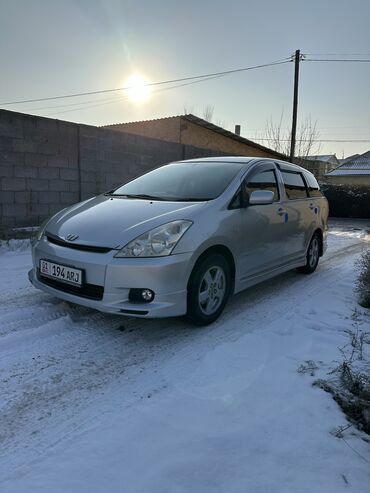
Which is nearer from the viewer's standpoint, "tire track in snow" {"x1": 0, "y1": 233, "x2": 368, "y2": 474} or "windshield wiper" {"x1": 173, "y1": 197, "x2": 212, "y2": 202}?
"tire track in snow" {"x1": 0, "y1": 233, "x2": 368, "y2": 474}

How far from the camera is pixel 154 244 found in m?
3.16

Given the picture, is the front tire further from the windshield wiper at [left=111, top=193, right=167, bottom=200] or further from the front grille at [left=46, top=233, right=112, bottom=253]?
the windshield wiper at [left=111, top=193, right=167, bottom=200]

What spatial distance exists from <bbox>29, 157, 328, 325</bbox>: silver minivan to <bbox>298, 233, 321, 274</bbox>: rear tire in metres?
0.97

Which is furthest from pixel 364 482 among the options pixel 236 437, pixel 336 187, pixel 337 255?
pixel 336 187

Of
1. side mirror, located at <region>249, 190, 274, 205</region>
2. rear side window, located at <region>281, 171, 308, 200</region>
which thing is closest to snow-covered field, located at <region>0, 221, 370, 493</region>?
side mirror, located at <region>249, 190, 274, 205</region>

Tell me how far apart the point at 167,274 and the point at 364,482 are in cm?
182

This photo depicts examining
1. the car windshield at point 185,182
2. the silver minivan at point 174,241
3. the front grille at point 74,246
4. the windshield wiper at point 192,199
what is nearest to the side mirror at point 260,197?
the silver minivan at point 174,241

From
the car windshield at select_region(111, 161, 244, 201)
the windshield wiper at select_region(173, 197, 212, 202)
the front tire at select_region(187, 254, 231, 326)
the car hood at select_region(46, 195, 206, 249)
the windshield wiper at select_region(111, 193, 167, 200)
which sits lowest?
the front tire at select_region(187, 254, 231, 326)

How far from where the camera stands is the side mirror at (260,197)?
4008 mm

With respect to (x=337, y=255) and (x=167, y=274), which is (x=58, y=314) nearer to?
(x=167, y=274)

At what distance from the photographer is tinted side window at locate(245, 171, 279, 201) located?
13.8 feet

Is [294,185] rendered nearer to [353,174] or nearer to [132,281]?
[132,281]

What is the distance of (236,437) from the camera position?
2.13 meters

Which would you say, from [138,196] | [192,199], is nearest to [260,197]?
[192,199]
